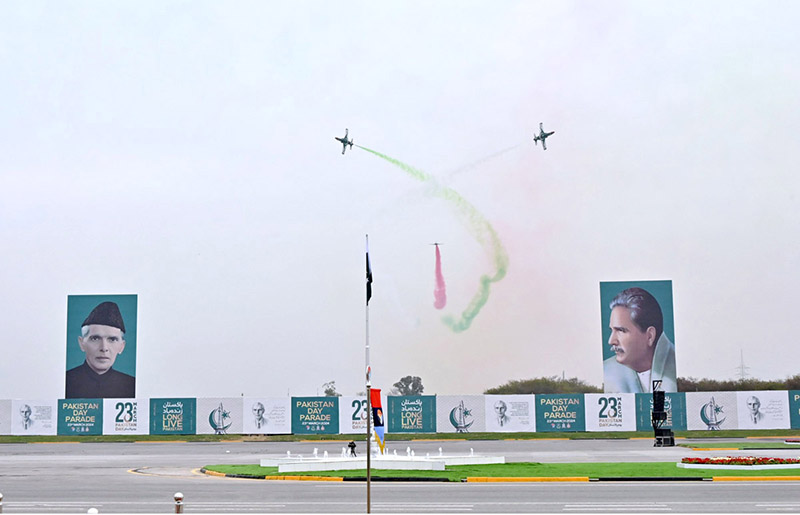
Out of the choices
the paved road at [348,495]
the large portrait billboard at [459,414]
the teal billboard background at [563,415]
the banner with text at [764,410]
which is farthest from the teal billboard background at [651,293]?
the paved road at [348,495]

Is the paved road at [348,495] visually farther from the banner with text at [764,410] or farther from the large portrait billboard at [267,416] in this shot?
the banner with text at [764,410]

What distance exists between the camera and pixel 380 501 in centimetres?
2400

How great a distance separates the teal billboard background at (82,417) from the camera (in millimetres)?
73438

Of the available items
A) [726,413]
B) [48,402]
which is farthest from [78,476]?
[726,413]

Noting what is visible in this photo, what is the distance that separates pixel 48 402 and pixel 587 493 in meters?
58.3

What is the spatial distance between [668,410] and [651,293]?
32.9 feet

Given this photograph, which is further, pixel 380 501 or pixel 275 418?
pixel 275 418

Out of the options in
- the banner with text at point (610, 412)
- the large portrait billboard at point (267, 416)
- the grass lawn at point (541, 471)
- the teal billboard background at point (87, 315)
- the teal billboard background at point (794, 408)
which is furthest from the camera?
the teal billboard background at point (87, 315)

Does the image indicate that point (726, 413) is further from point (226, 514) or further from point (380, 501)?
point (226, 514)

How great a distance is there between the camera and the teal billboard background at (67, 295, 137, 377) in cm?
7562

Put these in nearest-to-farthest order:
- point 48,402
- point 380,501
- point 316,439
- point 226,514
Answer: point 226,514
point 380,501
point 316,439
point 48,402

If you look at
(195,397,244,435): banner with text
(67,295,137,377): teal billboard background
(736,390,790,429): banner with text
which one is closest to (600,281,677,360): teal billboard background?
(736,390,790,429): banner with text

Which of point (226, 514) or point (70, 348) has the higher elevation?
point (70, 348)

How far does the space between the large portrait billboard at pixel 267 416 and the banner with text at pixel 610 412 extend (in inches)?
893
